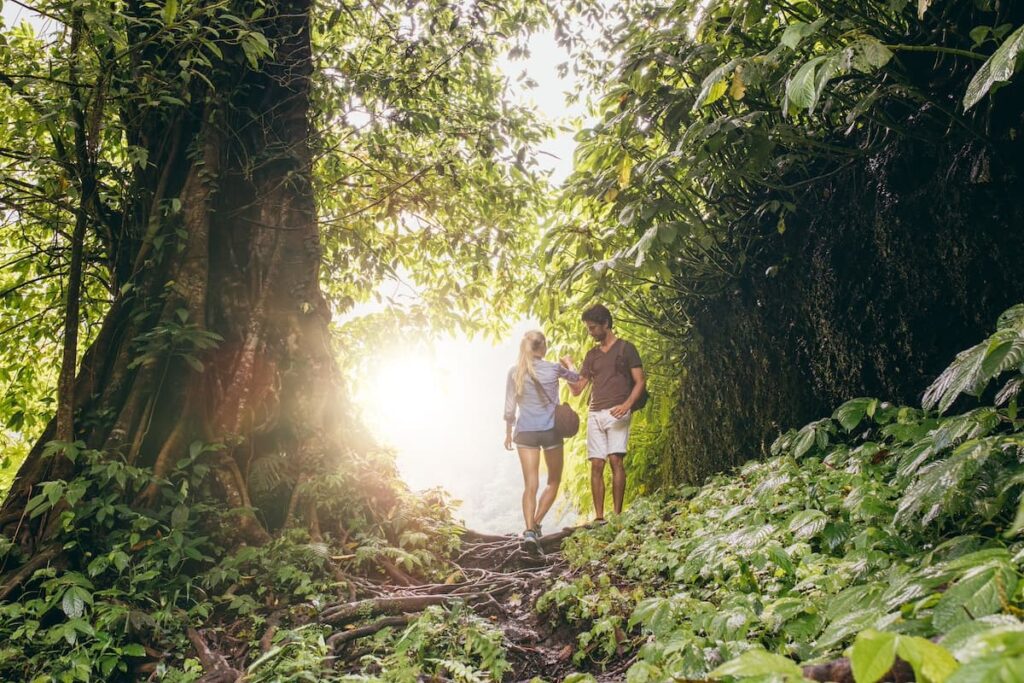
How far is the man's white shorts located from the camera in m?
5.99

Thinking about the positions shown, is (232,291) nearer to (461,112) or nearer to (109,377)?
(109,377)

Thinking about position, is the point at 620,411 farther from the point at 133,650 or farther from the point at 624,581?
the point at 133,650

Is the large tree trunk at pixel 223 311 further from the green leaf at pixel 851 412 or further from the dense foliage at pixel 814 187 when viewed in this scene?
the green leaf at pixel 851 412

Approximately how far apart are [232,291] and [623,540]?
3774 mm

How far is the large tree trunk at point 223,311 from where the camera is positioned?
168 inches

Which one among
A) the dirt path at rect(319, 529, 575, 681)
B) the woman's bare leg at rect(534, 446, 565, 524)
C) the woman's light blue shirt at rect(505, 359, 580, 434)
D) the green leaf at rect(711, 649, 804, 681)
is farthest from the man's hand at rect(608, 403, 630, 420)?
the green leaf at rect(711, 649, 804, 681)

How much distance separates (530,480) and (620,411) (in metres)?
1.18

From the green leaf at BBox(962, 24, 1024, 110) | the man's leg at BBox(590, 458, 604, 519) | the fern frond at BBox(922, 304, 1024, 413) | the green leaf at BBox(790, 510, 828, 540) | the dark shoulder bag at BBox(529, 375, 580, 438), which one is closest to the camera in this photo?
the fern frond at BBox(922, 304, 1024, 413)

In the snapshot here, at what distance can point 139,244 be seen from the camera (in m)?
4.88

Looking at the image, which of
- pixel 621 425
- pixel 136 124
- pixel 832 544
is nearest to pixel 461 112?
pixel 136 124

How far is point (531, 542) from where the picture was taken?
5648 millimetres

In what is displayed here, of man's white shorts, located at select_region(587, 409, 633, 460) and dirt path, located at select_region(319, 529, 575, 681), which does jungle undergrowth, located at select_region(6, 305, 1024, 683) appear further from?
man's white shorts, located at select_region(587, 409, 633, 460)

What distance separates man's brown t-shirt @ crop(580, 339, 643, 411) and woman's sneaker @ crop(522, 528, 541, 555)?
4.60 feet

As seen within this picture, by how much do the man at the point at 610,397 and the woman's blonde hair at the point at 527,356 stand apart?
23.2 inches
